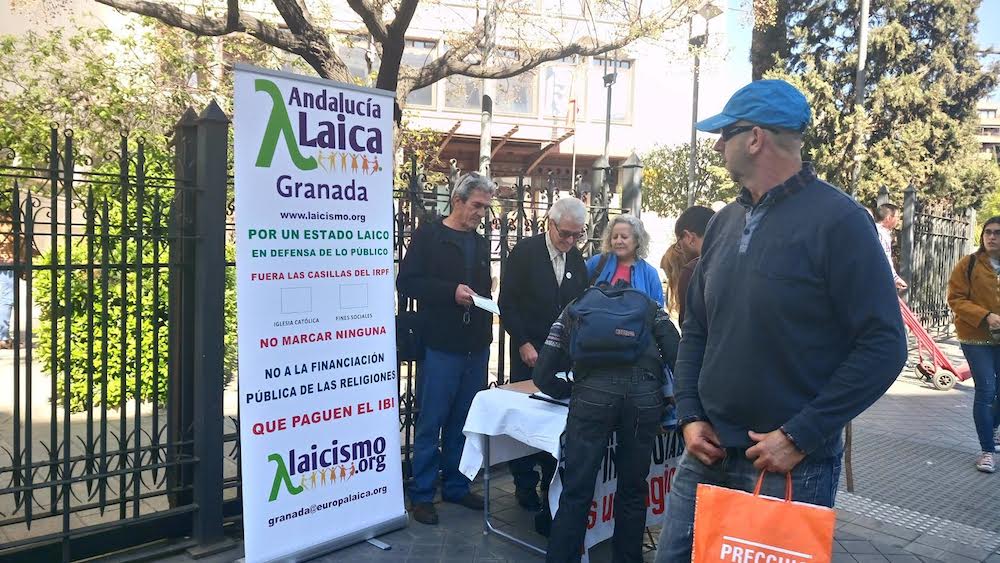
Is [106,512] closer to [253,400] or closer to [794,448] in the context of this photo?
[253,400]

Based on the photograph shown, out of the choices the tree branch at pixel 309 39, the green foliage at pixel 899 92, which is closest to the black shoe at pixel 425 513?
the tree branch at pixel 309 39

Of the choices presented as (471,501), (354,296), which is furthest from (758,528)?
(471,501)

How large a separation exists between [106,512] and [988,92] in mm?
27504

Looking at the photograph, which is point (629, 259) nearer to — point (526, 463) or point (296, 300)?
point (526, 463)

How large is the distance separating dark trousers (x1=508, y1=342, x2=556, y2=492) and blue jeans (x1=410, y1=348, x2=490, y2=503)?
0.28 meters

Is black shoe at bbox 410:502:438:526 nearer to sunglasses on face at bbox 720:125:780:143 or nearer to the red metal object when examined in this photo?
sunglasses on face at bbox 720:125:780:143

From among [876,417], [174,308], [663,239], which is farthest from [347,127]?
[663,239]

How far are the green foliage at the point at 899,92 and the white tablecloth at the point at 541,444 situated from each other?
20775 mm

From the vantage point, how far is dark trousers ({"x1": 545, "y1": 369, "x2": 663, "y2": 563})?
3.58 m

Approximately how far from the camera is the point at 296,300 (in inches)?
152

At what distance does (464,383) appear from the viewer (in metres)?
4.78

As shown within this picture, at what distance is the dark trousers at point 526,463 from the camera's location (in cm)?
473

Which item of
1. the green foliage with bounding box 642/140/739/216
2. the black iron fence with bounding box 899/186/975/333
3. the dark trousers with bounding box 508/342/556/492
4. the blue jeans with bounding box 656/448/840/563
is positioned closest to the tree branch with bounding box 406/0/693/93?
the black iron fence with bounding box 899/186/975/333

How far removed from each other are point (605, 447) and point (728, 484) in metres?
1.35
